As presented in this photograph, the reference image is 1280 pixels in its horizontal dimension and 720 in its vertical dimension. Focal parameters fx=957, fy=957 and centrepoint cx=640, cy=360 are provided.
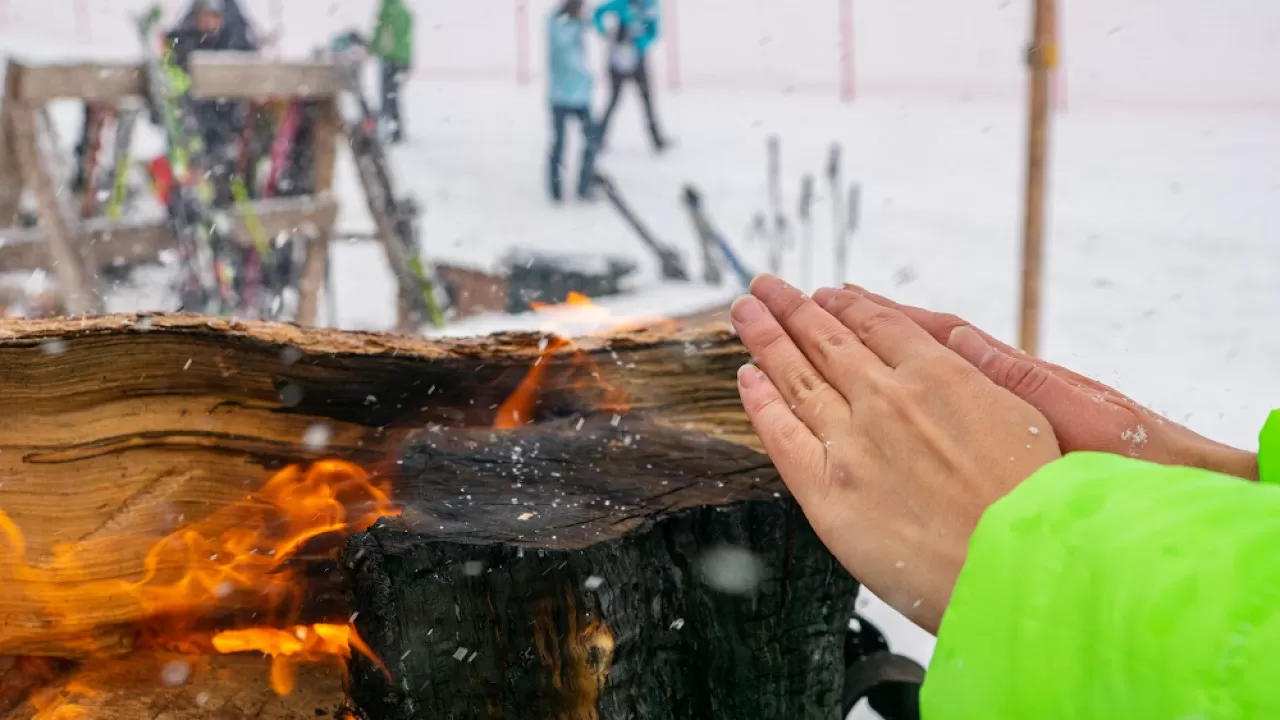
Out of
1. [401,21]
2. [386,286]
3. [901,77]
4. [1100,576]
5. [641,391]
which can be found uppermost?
[401,21]

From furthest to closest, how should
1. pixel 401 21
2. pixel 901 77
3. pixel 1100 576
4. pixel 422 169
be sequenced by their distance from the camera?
pixel 422 169 < pixel 901 77 < pixel 401 21 < pixel 1100 576

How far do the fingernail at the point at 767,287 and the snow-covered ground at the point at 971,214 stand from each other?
1635mm

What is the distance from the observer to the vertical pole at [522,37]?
51.1ft

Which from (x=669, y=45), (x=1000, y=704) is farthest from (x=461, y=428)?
(x=669, y=45)

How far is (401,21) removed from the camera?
11.6 meters

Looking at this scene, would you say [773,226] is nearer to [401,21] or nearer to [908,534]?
[401,21]

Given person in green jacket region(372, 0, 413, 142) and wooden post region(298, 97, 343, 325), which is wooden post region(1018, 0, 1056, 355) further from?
person in green jacket region(372, 0, 413, 142)

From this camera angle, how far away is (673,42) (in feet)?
47.1

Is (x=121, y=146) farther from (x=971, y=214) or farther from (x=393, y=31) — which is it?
(x=971, y=214)

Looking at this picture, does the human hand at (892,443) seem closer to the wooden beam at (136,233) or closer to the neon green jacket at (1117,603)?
the neon green jacket at (1117,603)

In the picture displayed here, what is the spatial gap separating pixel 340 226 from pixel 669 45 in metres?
5.66

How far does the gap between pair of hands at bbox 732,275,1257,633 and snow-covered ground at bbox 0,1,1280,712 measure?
5.57ft

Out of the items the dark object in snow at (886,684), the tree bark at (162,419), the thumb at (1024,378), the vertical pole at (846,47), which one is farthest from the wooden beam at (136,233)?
the vertical pole at (846,47)

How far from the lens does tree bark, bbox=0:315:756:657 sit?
1.71 meters
